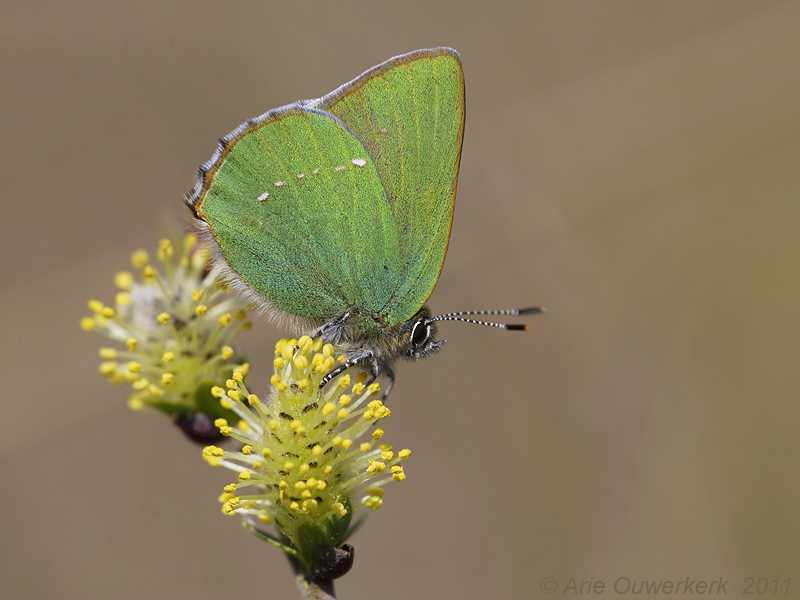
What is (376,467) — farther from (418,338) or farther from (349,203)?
(349,203)

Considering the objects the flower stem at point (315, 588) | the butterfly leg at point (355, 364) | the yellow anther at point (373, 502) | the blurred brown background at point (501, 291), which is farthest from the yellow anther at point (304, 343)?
the blurred brown background at point (501, 291)

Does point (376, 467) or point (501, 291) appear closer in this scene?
point (376, 467)

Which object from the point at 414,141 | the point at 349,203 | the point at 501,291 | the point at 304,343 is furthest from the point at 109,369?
the point at 501,291

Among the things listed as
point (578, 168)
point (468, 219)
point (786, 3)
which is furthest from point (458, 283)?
point (786, 3)

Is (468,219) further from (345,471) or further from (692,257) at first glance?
(345,471)

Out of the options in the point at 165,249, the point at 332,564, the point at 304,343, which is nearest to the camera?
the point at 332,564

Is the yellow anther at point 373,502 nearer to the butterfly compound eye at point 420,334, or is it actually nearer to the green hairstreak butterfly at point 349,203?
the green hairstreak butterfly at point 349,203
